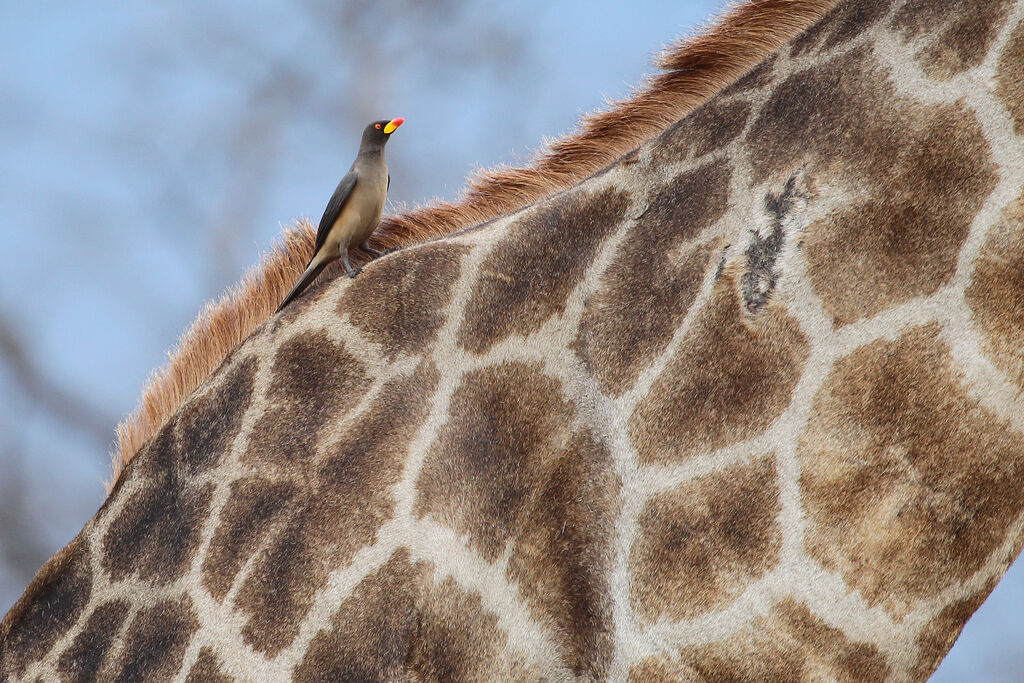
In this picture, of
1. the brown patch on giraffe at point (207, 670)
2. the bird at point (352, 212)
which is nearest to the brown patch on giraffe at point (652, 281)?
the bird at point (352, 212)

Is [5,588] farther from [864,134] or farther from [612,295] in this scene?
[864,134]

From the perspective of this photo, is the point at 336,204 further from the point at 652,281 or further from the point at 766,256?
the point at 766,256

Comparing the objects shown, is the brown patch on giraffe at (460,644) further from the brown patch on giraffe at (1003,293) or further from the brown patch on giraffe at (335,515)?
the brown patch on giraffe at (1003,293)

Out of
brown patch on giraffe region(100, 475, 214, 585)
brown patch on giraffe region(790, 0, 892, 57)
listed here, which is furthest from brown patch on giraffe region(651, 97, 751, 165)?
brown patch on giraffe region(100, 475, 214, 585)

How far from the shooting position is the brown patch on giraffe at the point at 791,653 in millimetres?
1342

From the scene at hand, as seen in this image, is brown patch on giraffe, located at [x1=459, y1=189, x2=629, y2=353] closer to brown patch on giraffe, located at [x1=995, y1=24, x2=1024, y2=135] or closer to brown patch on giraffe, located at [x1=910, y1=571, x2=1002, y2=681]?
brown patch on giraffe, located at [x1=995, y1=24, x2=1024, y2=135]

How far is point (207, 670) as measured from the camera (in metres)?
1.58

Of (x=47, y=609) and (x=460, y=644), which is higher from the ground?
(x=47, y=609)

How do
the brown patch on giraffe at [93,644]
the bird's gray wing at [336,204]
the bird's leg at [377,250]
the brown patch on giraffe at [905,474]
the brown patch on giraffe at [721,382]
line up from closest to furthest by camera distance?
1. the brown patch on giraffe at [905,474]
2. the brown patch on giraffe at [721,382]
3. the brown patch on giraffe at [93,644]
4. the bird's gray wing at [336,204]
5. the bird's leg at [377,250]

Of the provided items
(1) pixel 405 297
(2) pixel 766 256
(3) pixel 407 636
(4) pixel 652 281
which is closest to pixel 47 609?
(3) pixel 407 636

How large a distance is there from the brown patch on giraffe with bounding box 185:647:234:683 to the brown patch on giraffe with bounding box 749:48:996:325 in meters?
1.04

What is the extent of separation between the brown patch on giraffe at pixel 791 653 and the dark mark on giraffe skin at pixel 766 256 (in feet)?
1.35

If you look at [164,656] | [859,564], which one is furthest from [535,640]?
[164,656]

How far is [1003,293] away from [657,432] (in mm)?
485
